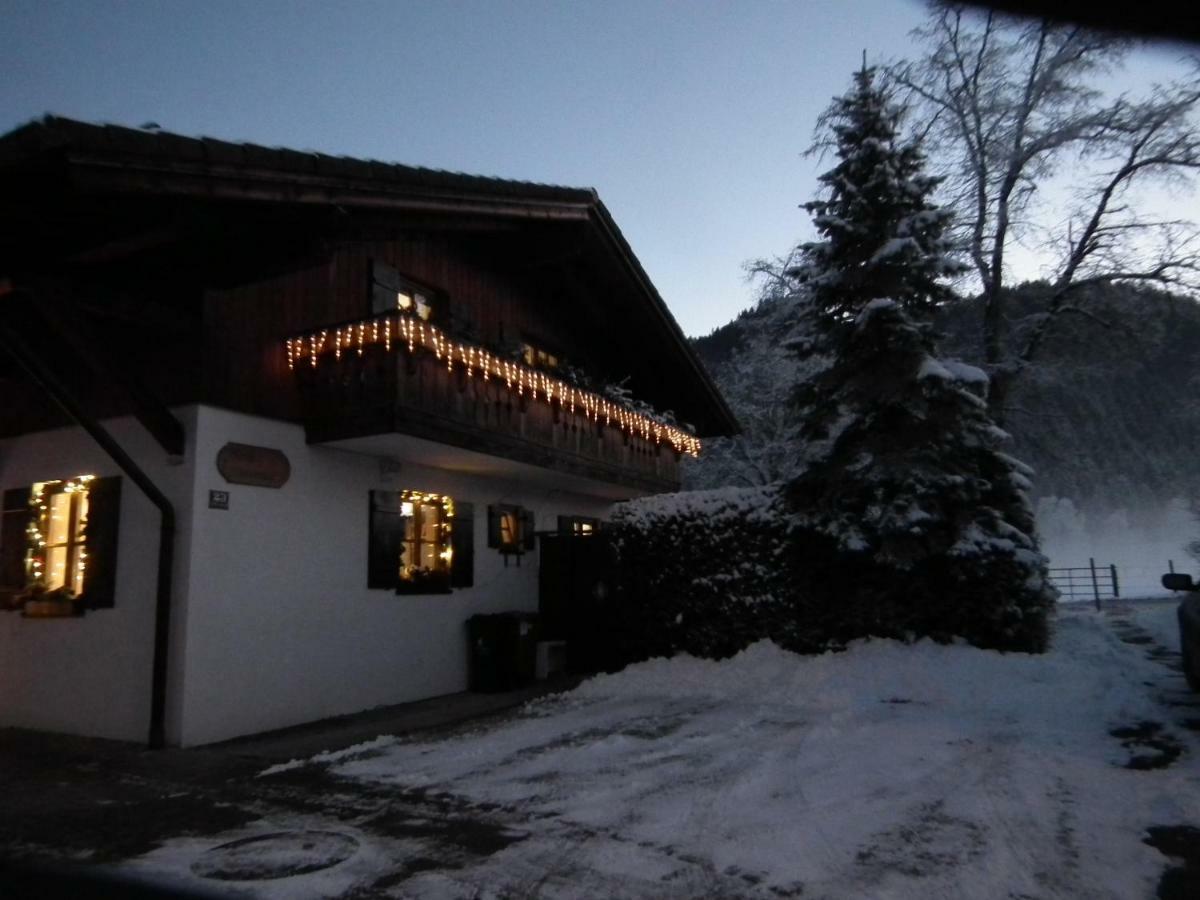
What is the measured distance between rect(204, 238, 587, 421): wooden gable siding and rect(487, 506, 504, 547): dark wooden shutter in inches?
111

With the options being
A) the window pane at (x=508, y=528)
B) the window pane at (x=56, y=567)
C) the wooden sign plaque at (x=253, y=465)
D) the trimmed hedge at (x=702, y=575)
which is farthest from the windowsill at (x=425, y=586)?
the window pane at (x=56, y=567)

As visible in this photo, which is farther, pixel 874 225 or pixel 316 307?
pixel 874 225

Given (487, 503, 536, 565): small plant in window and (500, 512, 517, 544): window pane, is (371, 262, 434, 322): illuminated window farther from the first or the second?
(500, 512, 517, 544): window pane

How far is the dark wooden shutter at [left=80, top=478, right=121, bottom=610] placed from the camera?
906 cm

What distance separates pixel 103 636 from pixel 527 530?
6318 millimetres

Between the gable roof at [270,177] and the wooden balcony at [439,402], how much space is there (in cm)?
174

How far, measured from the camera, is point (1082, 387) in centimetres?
2609

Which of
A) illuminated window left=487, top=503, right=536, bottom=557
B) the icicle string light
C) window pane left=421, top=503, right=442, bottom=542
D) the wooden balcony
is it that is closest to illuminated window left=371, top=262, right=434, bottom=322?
the icicle string light

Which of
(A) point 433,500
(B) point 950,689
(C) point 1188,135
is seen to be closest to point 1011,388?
(C) point 1188,135

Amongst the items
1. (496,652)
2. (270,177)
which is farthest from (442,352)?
(496,652)

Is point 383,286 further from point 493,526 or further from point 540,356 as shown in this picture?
point 540,356

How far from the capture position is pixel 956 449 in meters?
11.9

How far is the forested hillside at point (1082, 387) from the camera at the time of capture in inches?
835

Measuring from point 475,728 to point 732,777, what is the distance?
11.1ft
